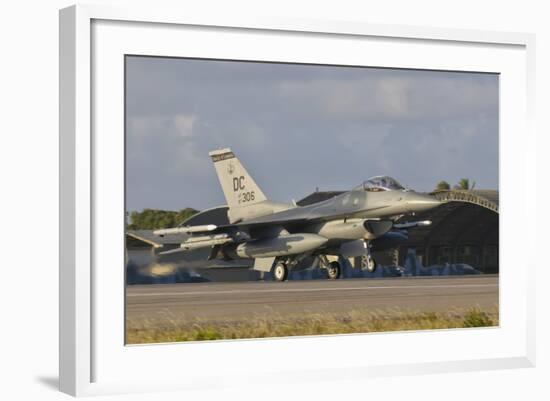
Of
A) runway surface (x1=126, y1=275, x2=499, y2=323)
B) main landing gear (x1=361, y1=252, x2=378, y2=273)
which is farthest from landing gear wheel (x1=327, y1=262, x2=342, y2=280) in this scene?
runway surface (x1=126, y1=275, x2=499, y2=323)

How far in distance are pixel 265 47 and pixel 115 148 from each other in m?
2.35

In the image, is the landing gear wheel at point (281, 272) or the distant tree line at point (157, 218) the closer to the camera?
the distant tree line at point (157, 218)

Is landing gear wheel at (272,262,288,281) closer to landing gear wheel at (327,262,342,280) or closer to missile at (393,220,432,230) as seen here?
landing gear wheel at (327,262,342,280)

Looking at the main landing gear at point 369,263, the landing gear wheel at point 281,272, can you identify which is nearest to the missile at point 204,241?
the landing gear wheel at point 281,272

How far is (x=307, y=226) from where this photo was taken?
86.7ft

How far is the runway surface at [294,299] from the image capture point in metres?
13.7

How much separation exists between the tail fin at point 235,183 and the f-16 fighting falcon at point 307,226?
1.0 inches

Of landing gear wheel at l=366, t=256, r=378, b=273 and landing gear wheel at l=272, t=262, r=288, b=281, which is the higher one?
landing gear wheel at l=366, t=256, r=378, b=273

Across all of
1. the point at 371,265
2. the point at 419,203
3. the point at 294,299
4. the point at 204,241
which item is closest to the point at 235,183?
the point at 204,241

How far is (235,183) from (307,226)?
3.66 m

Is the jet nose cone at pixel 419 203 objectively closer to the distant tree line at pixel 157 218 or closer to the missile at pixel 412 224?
the missile at pixel 412 224

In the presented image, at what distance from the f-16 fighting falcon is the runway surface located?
4601 millimetres

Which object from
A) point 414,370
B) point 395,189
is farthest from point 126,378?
point 395,189

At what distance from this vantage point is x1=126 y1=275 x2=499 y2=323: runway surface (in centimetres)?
1371
